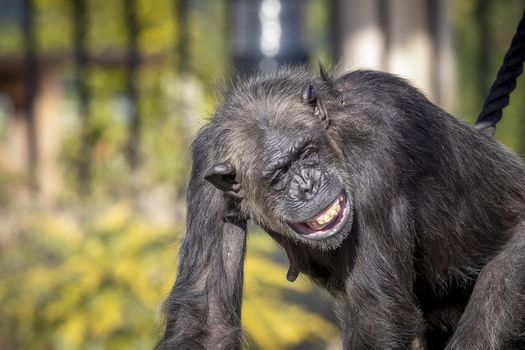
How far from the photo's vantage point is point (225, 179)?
386 cm

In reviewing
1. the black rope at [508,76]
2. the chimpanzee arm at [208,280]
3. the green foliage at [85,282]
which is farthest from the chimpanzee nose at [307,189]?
the green foliage at [85,282]

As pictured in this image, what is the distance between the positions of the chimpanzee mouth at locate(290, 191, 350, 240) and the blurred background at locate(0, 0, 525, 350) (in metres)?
0.92

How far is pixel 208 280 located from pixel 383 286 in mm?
726

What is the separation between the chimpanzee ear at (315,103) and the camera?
3850 millimetres

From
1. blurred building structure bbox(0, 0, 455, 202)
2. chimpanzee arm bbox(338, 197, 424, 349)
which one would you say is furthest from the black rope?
blurred building structure bbox(0, 0, 455, 202)

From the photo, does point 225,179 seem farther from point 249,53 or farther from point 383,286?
point 249,53

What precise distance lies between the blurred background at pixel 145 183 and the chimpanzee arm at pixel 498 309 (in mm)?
1474

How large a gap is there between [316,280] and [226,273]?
1.51 ft

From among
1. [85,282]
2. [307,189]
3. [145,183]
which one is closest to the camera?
[307,189]

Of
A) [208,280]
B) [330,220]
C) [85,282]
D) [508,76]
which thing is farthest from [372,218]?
[85,282]

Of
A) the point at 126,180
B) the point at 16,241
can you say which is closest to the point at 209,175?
the point at 16,241

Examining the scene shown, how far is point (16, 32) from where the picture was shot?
17547mm

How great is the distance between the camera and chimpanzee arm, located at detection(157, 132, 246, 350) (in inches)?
150

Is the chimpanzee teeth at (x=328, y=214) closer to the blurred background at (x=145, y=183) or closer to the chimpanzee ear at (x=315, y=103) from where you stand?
the chimpanzee ear at (x=315, y=103)
